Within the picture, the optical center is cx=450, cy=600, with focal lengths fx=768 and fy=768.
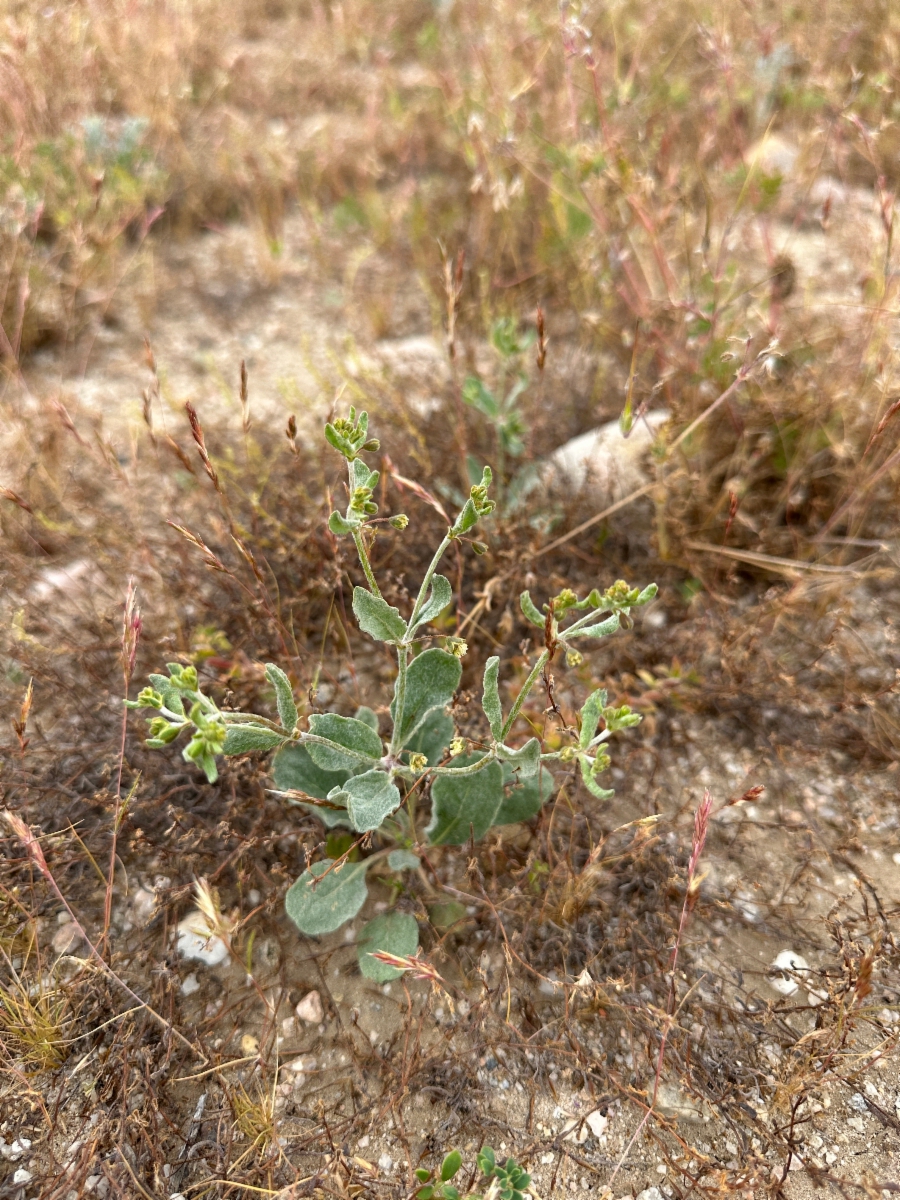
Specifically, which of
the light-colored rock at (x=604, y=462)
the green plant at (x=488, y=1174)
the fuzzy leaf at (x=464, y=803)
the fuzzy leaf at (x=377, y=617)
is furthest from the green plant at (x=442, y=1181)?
the light-colored rock at (x=604, y=462)

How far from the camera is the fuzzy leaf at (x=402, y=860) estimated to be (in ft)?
5.33

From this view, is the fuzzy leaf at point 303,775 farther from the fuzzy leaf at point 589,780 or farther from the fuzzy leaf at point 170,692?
the fuzzy leaf at point 589,780

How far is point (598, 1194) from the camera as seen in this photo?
4.58 ft

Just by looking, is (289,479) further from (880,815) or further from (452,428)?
(880,815)

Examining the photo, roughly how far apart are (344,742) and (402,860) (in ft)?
1.01

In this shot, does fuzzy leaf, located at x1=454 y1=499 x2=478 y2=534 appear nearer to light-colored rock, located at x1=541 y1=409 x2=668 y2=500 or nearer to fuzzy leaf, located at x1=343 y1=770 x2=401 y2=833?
fuzzy leaf, located at x1=343 y1=770 x2=401 y2=833

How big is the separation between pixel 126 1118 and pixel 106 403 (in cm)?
244

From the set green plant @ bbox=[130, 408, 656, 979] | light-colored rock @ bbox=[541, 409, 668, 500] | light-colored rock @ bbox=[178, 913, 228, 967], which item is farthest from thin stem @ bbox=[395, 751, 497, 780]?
light-colored rock @ bbox=[541, 409, 668, 500]

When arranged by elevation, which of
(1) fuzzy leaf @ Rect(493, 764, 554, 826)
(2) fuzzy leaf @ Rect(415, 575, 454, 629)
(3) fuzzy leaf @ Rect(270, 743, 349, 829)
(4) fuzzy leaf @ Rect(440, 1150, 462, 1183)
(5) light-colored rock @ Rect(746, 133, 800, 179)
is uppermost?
(5) light-colored rock @ Rect(746, 133, 800, 179)

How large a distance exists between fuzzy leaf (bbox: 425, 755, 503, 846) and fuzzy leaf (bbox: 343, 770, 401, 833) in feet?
0.54

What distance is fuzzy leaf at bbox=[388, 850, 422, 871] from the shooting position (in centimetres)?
162

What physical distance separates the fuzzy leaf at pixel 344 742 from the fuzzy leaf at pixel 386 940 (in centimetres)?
36

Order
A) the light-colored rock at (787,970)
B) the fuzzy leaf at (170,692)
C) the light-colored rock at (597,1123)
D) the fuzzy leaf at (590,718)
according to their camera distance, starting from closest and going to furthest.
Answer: the fuzzy leaf at (170,692) < the fuzzy leaf at (590,718) < the light-colored rock at (597,1123) < the light-colored rock at (787,970)

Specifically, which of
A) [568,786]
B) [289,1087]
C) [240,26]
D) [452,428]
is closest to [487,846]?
[568,786]
